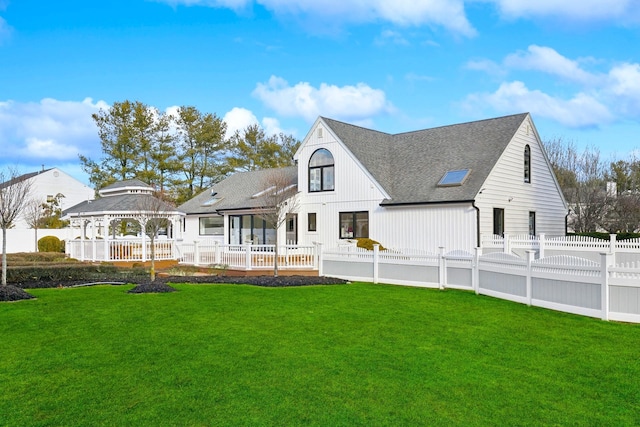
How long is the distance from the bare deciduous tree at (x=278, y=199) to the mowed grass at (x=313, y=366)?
8.44m

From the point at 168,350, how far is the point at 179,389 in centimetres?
178

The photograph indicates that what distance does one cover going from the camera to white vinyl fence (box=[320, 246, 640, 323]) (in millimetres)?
9469

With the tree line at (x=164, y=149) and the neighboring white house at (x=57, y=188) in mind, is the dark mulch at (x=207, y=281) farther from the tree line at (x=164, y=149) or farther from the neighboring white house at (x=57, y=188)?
the neighboring white house at (x=57, y=188)

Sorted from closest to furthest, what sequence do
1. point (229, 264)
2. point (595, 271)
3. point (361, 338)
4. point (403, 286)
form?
1. point (361, 338)
2. point (595, 271)
3. point (403, 286)
4. point (229, 264)

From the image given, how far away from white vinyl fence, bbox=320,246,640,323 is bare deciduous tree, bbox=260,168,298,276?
2.71m

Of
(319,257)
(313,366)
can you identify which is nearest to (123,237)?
(319,257)

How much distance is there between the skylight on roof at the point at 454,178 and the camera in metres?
20.0

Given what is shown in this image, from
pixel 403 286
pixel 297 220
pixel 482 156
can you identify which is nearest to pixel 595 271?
pixel 403 286

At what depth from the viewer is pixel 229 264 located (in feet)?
67.9

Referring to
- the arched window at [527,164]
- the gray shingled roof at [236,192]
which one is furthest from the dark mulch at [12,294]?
the arched window at [527,164]

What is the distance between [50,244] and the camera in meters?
33.7

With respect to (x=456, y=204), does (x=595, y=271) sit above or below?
below

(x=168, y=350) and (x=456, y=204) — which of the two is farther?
(x=456, y=204)

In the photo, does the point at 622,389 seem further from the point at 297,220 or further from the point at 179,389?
the point at 297,220
